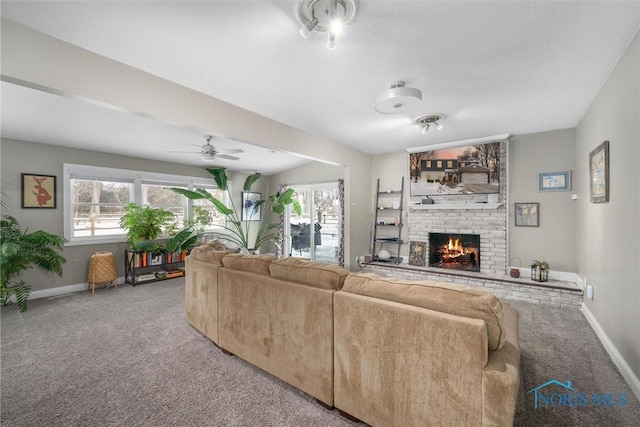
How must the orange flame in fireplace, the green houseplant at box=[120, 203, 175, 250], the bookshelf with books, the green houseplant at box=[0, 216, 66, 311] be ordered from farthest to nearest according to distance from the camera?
the orange flame in fireplace → the bookshelf with books → the green houseplant at box=[120, 203, 175, 250] → the green houseplant at box=[0, 216, 66, 311]

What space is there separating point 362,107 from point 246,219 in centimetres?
472

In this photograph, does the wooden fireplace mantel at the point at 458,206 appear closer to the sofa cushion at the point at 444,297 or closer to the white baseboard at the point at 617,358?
the white baseboard at the point at 617,358

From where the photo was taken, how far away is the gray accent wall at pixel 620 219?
204cm

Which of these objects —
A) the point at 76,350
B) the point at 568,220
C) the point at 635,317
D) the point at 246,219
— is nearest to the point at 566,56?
the point at 635,317

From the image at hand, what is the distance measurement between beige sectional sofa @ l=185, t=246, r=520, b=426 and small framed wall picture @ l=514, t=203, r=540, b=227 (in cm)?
307

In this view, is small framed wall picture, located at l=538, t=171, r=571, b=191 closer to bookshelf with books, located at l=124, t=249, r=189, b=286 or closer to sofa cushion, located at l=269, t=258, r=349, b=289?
sofa cushion, located at l=269, t=258, r=349, b=289

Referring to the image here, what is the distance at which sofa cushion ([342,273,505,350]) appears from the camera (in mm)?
1296

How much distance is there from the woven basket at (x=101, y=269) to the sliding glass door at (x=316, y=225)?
150 inches

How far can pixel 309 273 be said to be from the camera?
1894 mm

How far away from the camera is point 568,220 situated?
4.16m

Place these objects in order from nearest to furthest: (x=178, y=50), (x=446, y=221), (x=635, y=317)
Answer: (x=635, y=317), (x=178, y=50), (x=446, y=221)

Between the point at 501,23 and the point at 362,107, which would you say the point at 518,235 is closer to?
the point at 362,107

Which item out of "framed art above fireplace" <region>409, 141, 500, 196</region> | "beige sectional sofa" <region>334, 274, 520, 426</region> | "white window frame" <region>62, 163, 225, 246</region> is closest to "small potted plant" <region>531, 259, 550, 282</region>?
"framed art above fireplace" <region>409, 141, 500, 196</region>

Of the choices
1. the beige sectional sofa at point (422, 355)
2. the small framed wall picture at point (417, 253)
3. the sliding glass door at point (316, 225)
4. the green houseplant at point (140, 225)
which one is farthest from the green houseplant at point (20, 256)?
the small framed wall picture at point (417, 253)
